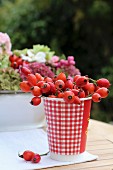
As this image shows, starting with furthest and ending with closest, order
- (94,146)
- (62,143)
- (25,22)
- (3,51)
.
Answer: (25,22) < (3,51) < (94,146) < (62,143)

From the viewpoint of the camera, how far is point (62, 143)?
4.12 feet

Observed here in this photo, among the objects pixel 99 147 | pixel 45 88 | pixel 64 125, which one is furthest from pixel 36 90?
pixel 99 147

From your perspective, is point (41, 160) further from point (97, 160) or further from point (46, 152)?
point (97, 160)

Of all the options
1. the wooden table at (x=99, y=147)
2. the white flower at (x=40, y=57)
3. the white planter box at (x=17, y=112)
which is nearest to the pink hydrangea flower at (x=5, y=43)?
the white flower at (x=40, y=57)

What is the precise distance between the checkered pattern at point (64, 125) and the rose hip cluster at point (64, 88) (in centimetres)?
3

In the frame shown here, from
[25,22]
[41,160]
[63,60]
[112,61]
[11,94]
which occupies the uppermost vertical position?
[25,22]

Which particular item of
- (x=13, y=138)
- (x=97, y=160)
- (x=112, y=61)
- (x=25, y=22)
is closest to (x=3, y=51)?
(x=13, y=138)

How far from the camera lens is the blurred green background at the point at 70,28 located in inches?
206

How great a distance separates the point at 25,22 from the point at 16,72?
12.7 ft

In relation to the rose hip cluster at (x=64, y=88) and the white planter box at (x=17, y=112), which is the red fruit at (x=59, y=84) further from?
the white planter box at (x=17, y=112)

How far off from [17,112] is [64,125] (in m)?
0.43

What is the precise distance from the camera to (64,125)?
1.24 m

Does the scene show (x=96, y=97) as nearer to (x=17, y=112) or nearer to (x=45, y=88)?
(x=45, y=88)

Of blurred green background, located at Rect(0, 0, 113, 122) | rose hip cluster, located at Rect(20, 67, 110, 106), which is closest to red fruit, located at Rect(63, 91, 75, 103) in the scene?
rose hip cluster, located at Rect(20, 67, 110, 106)
